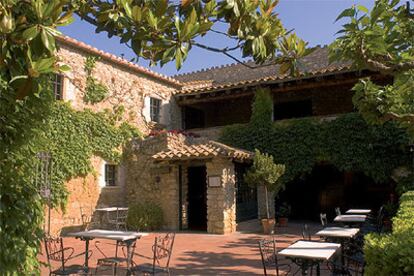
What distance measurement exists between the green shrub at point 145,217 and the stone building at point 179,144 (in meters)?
0.30

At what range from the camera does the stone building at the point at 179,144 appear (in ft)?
37.9

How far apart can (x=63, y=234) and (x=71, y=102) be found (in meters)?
4.14

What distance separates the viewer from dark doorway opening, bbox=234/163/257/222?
12655 millimetres

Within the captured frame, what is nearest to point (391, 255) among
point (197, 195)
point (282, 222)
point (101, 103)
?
point (282, 222)

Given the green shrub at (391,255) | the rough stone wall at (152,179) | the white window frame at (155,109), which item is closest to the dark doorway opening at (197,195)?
the rough stone wall at (152,179)

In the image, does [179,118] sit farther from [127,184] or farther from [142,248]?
[142,248]

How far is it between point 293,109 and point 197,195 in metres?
5.79

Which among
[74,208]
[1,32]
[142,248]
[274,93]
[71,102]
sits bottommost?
[142,248]

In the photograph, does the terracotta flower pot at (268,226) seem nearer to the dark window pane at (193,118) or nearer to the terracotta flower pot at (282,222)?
the terracotta flower pot at (282,222)

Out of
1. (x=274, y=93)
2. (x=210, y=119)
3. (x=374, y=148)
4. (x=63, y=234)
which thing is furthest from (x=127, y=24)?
(x=210, y=119)

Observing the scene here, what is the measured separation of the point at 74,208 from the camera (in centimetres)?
1173

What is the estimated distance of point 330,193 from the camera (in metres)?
16.3

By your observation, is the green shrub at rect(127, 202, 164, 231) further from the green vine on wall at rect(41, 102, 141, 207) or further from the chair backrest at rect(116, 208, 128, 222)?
the green vine on wall at rect(41, 102, 141, 207)

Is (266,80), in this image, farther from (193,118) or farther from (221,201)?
(221,201)
